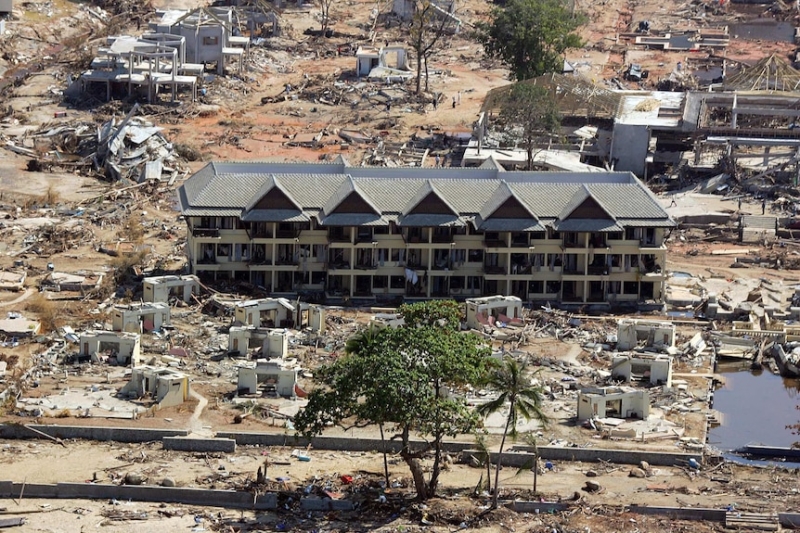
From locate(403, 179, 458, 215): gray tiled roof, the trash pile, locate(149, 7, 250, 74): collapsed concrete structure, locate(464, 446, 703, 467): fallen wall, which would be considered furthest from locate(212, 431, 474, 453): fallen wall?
locate(149, 7, 250, 74): collapsed concrete structure

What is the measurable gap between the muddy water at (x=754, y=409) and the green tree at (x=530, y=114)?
26.5 meters

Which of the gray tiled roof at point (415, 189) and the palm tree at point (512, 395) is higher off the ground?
the gray tiled roof at point (415, 189)

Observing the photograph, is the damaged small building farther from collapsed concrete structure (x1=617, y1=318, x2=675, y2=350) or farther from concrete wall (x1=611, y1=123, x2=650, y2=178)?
concrete wall (x1=611, y1=123, x2=650, y2=178)

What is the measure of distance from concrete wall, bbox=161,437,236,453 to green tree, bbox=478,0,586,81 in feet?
182

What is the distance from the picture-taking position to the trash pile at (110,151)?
331 ft

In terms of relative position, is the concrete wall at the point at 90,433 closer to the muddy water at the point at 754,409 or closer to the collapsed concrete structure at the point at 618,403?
the collapsed concrete structure at the point at 618,403

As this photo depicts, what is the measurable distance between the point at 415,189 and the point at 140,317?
13854 mm

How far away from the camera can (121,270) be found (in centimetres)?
8244

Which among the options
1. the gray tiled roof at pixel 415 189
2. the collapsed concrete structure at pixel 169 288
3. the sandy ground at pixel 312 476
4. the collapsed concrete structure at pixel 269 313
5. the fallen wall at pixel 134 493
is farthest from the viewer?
the gray tiled roof at pixel 415 189

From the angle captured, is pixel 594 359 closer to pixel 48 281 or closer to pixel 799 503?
pixel 799 503

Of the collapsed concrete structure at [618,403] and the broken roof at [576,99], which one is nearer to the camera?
the collapsed concrete structure at [618,403]

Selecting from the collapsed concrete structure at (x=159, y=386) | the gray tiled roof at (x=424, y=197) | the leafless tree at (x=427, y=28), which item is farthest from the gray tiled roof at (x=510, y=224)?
the leafless tree at (x=427, y=28)

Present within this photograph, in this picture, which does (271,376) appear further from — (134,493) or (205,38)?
(205,38)

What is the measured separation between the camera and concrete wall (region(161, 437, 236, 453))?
210 feet
